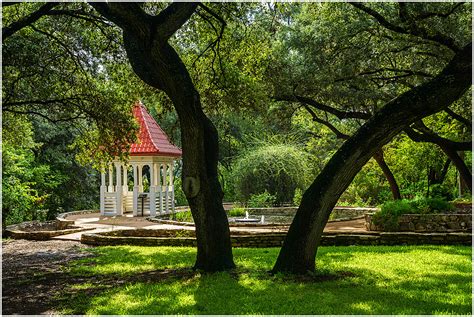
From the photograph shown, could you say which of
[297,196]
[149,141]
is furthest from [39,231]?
[297,196]

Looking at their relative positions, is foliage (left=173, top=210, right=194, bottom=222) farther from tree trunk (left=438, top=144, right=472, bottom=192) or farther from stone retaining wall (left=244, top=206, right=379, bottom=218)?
tree trunk (left=438, top=144, right=472, bottom=192)

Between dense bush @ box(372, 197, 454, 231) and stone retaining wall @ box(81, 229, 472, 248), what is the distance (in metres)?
2.06

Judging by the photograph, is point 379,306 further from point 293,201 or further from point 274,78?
point 293,201

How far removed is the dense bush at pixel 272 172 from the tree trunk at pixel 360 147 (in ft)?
53.9

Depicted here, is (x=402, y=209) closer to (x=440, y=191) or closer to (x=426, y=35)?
(x=426, y=35)

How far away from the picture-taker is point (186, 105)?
812cm

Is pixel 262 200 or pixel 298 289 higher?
pixel 262 200

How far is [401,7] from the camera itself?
10914mm

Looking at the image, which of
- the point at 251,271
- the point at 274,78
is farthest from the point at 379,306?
the point at 274,78

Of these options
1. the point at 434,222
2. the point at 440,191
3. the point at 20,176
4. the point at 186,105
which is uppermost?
the point at 20,176

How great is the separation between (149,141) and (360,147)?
14334 millimetres

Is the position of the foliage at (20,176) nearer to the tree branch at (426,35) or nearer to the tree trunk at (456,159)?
the tree branch at (426,35)

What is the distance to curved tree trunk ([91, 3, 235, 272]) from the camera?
7684 millimetres

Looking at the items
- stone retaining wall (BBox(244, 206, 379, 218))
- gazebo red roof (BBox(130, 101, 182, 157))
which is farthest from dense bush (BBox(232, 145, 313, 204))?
gazebo red roof (BBox(130, 101, 182, 157))
